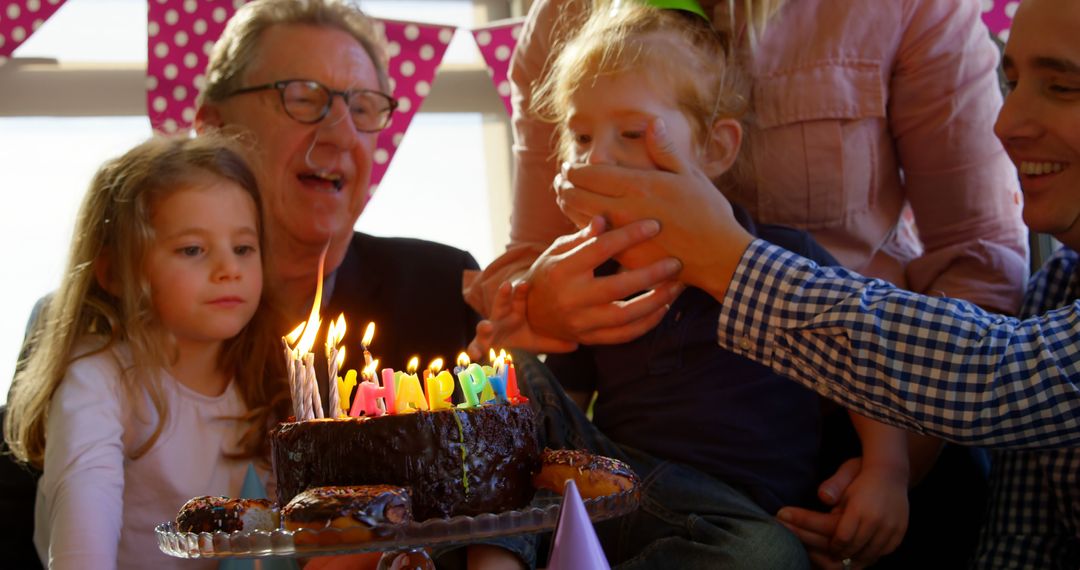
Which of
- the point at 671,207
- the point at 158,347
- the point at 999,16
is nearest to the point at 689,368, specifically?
the point at 671,207

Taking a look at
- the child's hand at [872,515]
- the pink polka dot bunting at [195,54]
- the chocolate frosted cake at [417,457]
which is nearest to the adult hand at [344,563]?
the chocolate frosted cake at [417,457]

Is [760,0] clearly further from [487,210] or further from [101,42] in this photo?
[101,42]

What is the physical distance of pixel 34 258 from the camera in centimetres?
321

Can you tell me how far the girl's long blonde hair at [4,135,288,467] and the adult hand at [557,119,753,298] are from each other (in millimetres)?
698

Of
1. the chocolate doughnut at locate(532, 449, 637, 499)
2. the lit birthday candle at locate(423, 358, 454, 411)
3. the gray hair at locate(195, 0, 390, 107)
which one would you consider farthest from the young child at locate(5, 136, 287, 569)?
the chocolate doughnut at locate(532, 449, 637, 499)

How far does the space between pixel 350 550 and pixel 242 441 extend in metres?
0.94

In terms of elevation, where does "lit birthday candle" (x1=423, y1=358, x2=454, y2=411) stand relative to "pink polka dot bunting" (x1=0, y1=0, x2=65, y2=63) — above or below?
below

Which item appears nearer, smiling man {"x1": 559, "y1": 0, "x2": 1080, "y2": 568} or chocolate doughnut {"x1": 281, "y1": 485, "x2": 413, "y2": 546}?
chocolate doughnut {"x1": 281, "y1": 485, "x2": 413, "y2": 546}

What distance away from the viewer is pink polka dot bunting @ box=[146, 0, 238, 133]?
2932 millimetres

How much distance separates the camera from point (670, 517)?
162cm

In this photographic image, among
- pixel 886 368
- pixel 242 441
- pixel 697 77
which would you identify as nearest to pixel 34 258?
pixel 242 441

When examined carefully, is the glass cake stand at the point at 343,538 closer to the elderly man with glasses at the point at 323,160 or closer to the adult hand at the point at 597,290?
the adult hand at the point at 597,290

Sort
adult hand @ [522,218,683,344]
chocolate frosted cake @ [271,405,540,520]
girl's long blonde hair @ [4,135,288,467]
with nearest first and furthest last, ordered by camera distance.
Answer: chocolate frosted cake @ [271,405,540,520]
adult hand @ [522,218,683,344]
girl's long blonde hair @ [4,135,288,467]

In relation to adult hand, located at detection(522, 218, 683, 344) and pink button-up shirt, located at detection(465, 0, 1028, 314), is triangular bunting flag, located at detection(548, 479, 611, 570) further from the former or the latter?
pink button-up shirt, located at detection(465, 0, 1028, 314)
